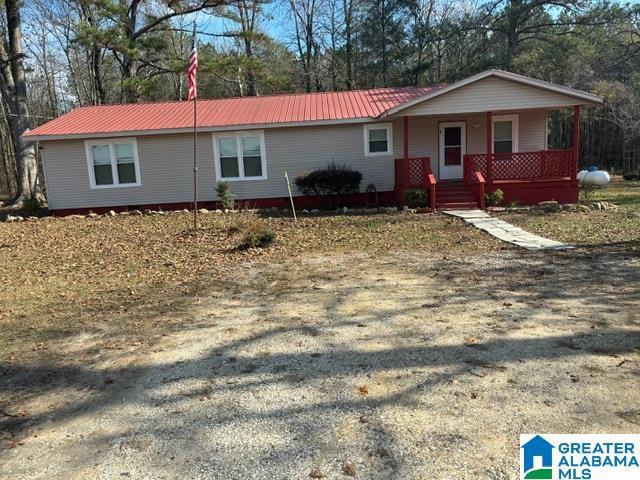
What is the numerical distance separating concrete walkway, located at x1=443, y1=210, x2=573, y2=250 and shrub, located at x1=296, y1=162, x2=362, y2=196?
111 inches

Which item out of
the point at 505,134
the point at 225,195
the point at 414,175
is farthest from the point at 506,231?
the point at 225,195

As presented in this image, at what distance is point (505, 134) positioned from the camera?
1573cm

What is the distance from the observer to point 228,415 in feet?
10.5

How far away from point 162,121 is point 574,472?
15.7 m

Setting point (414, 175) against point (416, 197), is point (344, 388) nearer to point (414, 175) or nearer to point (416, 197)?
point (416, 197)

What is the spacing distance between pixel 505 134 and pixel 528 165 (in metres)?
2.07

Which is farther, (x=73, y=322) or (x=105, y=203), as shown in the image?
(x=105, y=203)

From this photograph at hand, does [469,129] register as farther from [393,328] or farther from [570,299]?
[393,328]

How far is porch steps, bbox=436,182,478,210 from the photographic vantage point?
13.6 m

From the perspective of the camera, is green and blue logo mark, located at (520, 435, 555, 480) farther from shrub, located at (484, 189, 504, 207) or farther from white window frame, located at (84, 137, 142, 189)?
white window frame, located at (84, 137, 142, 189)

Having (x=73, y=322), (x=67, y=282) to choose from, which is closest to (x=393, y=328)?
(x=73, y=322)

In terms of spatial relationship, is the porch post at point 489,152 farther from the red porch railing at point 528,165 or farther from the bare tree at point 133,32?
the bare tree at point 133,32

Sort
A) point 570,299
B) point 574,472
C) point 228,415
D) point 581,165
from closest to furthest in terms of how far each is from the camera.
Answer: point 574,472 → point 228,415 → point 570,299 → point 581,165

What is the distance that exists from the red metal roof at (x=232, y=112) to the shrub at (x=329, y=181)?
1777mm
